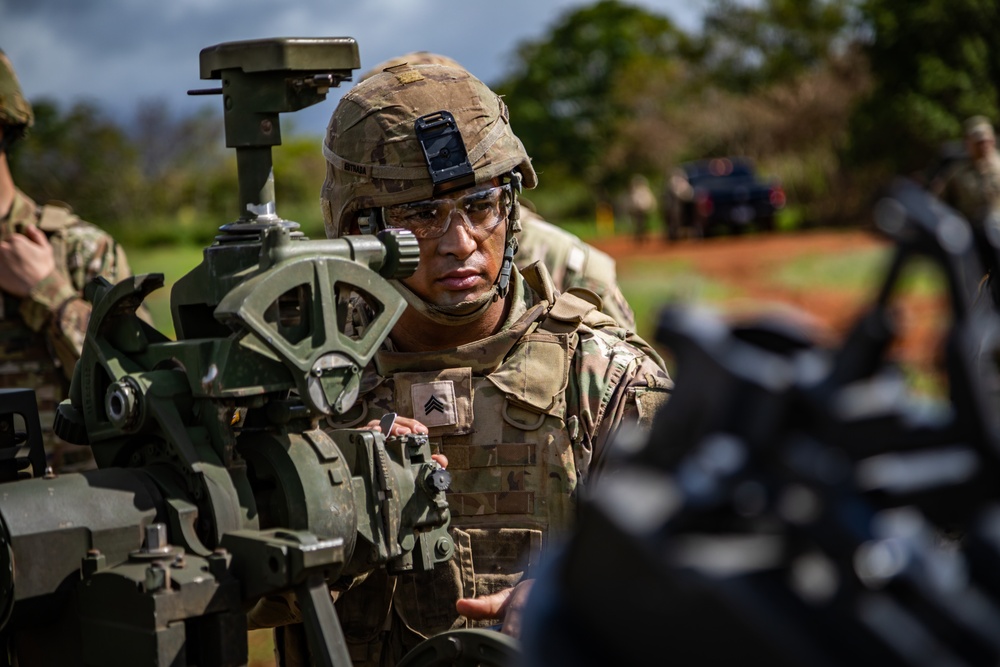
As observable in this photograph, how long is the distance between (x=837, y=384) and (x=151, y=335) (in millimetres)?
1879

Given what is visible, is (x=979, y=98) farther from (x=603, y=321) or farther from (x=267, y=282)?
(x=267, y=282)

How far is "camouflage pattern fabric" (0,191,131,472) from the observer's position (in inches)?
251

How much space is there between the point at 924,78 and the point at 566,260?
2902 cm

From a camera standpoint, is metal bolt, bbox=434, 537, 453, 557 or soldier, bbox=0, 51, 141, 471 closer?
metal bolt, bbox=434, 537, 453, 557

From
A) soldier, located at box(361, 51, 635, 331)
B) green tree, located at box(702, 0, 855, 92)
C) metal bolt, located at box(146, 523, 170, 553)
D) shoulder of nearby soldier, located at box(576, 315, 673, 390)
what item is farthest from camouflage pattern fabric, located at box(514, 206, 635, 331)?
green tree, located at box(702, 0, 855, 92)

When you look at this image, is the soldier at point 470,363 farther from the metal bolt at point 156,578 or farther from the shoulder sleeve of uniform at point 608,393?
the metal bolt at point 156,578

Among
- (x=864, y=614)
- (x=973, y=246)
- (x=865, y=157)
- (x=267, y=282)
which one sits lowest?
(x=865, y=157)

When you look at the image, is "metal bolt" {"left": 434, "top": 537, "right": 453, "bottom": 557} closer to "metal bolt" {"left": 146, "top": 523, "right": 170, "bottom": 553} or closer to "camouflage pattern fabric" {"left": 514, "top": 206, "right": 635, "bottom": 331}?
"metal bolt" {"left": 146, "top": 523, "right": 170, "bottom": 553}

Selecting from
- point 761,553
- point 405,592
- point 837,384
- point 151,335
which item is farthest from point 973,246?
point 405,592

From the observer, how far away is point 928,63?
108 feet

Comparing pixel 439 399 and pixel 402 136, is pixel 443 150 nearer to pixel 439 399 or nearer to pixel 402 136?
pixel 402 136

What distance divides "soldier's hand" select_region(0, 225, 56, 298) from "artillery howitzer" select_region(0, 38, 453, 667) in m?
3.67

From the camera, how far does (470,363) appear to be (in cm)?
422

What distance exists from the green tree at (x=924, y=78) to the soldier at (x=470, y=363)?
1160 inches
